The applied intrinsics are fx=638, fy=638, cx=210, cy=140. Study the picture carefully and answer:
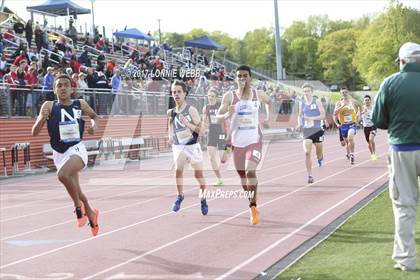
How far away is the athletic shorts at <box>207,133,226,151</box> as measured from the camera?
15539 millimetres

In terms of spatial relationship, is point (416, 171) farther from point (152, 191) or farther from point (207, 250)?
point (152, 191)

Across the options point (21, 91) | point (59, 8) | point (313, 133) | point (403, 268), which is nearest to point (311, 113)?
point (313, 133)

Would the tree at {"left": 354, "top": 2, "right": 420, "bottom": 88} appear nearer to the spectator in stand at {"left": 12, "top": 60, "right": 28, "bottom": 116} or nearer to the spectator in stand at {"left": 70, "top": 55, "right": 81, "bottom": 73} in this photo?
the spectator in stand at {"left": 70, "top": 55, "right": 81, "bottom": 73}

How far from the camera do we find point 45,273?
23.8 feet

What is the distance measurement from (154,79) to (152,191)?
14.6m

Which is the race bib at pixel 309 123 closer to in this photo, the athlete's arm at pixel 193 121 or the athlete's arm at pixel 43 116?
the athlete's arm at pixel 193 121

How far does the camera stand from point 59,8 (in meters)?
36.9

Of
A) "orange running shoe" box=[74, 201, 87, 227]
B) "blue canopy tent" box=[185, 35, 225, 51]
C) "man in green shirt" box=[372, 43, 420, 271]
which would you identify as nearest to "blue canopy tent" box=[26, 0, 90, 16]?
"blue canopy tent" box=[185, 35, 225, 51]

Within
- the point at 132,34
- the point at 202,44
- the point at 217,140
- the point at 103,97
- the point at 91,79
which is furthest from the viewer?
the point at 202,44

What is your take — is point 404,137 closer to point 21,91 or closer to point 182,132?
point 182,132

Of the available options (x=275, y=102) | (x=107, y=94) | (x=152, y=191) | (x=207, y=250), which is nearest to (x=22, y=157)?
(x=107, y=94)

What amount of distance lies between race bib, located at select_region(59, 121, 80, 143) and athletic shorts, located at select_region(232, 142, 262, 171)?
2.75m

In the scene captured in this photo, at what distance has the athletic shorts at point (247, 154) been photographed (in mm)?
9883

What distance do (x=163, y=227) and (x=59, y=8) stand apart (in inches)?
1160
